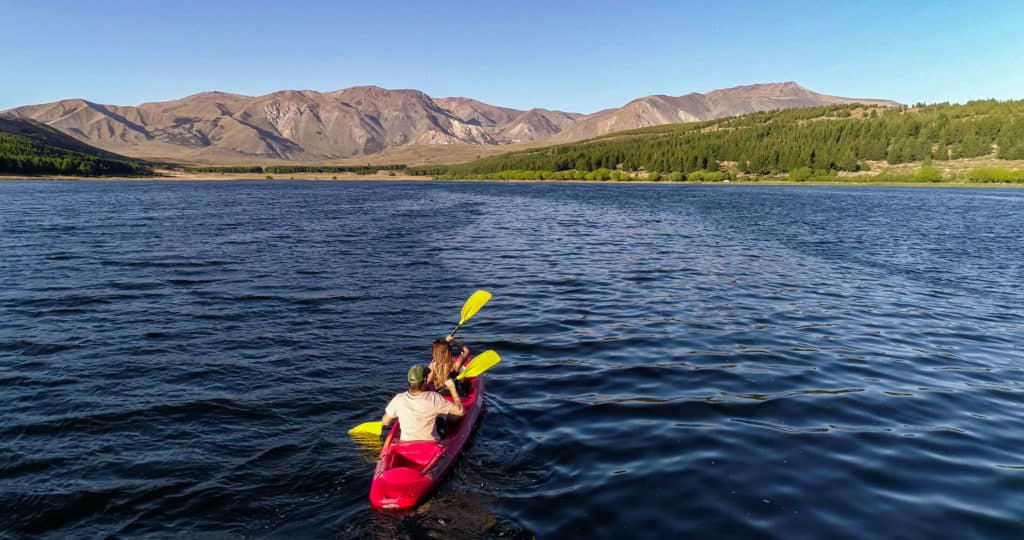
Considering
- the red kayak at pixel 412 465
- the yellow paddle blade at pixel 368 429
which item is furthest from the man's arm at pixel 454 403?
the yellow paddle blade at pixel 368 429

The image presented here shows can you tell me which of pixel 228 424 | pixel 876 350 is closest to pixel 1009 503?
pixel 876 350

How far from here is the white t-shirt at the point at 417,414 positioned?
34.9 feet

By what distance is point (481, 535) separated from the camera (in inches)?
349

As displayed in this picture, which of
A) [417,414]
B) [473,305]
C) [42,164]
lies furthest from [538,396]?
[42,164]

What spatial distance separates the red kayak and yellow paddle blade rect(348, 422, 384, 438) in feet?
2.45

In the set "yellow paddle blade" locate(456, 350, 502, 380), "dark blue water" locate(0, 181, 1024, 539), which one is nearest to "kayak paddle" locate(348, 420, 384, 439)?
"dark blue water" locate(0, 181, 1024, 539)

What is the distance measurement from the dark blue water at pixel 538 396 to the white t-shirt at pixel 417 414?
1.09m

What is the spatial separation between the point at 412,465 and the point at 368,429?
2.27 m

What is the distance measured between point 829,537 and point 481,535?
5.46 metres

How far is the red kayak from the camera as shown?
938 centimetres

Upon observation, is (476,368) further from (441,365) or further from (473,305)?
(473,305)

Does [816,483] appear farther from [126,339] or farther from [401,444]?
[126,339]

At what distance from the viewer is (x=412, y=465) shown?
1019 cm

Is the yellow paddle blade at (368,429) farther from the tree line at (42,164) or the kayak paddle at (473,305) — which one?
the tree line at (42,164)
